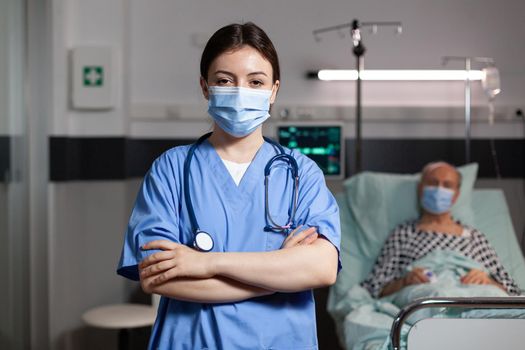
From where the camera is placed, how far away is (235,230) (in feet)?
5.40

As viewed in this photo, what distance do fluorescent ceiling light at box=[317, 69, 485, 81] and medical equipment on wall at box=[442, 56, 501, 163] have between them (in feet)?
0.20

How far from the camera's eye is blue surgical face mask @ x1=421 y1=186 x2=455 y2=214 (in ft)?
12.7

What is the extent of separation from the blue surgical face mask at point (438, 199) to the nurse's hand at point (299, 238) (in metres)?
2.35

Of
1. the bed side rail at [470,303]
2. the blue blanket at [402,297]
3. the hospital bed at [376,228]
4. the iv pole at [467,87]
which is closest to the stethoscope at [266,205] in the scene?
the bed side rail at [470,303]

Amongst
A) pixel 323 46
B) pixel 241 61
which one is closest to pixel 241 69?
pixel 241 61

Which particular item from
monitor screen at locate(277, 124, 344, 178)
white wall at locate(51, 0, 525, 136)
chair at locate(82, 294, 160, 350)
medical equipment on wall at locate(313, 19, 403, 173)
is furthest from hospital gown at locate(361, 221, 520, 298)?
chair at locate(82, 294, 160, 350)

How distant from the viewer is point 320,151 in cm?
448

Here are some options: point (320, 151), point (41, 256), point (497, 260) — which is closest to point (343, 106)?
point (320, 151)

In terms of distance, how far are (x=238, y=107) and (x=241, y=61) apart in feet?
0.30

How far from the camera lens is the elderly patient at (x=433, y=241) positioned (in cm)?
376

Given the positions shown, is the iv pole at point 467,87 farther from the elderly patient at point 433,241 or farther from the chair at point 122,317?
→ the chair at point 122,317

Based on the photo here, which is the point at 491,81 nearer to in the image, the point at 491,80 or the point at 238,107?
the point at 491,80

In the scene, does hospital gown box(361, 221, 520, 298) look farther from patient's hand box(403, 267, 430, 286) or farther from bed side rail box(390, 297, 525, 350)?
bed side rail box(390, 297, 525, 350)

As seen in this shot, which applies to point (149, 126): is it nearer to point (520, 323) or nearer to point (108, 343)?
point (108, 343)
